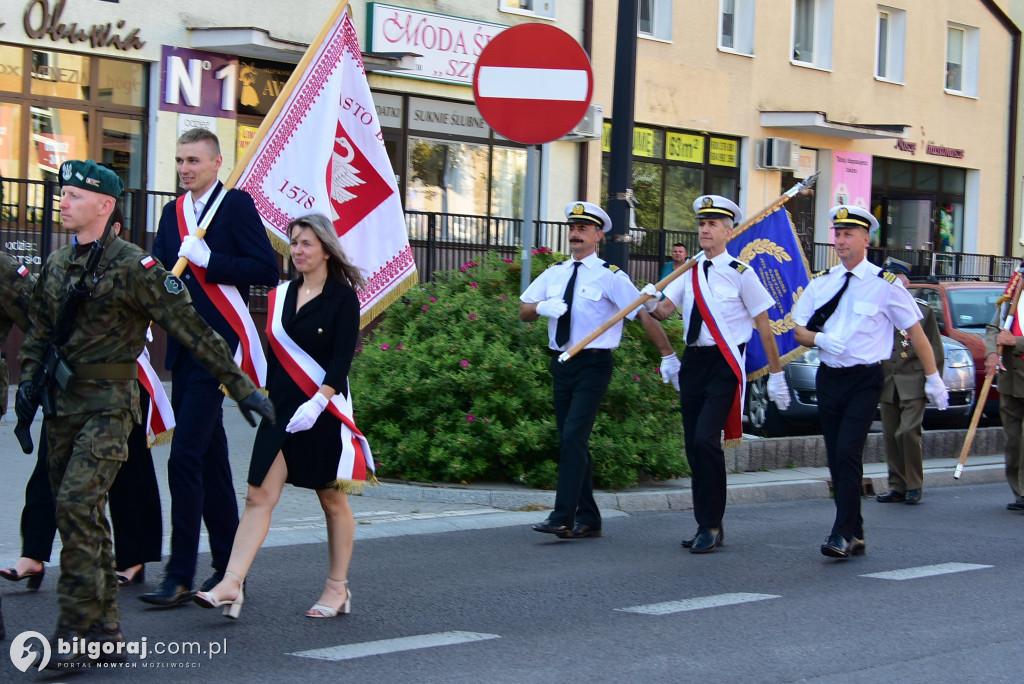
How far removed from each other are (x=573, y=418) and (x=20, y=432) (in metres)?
3.81

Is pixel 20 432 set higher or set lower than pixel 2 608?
higher

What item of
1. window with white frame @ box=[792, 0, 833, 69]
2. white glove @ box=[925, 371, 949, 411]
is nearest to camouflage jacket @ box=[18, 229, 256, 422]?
white glove @ box=[925, 371, 949, 411]

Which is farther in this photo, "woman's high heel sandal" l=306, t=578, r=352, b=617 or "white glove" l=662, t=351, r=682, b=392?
"white glove" l=662, t=351, r=682, b=392

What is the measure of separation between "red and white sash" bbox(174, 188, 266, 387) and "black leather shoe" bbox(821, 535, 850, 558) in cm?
346

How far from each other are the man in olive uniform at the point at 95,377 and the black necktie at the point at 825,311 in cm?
429

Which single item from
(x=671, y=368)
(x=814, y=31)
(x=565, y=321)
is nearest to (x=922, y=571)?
(x=671, y=368)

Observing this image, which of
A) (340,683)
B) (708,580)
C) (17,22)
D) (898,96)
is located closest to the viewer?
(340,683)

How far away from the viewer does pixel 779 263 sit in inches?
387

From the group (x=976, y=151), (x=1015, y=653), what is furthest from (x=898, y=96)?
(x=1015, y=653)

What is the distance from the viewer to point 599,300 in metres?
8.73

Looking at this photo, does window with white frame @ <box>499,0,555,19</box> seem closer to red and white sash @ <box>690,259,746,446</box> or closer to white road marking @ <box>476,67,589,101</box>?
white road marking @ <box>476,67,589,101</box>

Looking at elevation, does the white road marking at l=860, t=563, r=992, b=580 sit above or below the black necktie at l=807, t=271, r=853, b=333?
below

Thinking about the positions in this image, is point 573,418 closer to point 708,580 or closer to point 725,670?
point 708,580

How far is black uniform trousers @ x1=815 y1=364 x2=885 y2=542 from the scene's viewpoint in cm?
836
